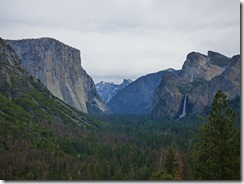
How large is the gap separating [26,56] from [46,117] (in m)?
79.6

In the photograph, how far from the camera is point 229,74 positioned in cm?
10900

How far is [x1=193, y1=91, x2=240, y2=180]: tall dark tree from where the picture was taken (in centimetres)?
1486

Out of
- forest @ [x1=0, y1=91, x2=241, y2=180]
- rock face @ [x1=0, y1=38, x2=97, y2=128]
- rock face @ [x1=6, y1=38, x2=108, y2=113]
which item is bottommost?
forest @ [x1=0, y1=91, x2=241, y2=180]

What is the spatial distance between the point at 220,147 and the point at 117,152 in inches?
1701

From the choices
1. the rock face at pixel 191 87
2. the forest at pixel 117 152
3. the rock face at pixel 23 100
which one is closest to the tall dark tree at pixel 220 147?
the forest at pixel 117 152

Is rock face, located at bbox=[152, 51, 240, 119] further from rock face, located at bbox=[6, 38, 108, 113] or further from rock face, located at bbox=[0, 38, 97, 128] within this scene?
rock face, located at bbox=[0, 38, 97, 128]

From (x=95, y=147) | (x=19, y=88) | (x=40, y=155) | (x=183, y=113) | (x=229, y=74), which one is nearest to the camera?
(x=40, y=155)

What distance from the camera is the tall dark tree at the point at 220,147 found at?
14859 millimetres

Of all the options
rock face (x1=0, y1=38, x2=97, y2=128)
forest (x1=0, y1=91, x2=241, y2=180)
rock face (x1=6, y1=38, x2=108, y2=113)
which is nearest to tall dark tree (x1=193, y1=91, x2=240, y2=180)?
forest (x1=0, y1=91, x2=241, y2=180)

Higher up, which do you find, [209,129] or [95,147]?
[209,129]

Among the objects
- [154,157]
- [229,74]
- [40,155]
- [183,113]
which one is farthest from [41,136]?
[183,113]

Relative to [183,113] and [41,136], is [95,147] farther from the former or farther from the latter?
[183,113]

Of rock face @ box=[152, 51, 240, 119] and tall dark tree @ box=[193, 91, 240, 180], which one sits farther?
rock face @ box=[152, 51, 240, 119]

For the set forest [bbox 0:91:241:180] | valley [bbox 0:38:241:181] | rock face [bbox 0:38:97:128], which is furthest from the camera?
rock face [bbox 0:38:97:128]
